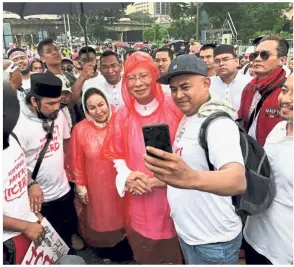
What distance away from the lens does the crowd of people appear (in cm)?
149

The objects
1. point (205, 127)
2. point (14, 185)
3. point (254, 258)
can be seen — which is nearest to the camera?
point (205, 127)

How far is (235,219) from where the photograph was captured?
1658 mm

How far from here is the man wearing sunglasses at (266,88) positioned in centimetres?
244

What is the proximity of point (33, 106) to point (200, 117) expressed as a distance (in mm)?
1338

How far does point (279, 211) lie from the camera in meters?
1.61

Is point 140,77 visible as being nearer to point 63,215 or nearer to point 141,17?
point 63,215

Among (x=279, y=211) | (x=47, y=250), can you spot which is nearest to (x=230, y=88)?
(x=279, y=211)

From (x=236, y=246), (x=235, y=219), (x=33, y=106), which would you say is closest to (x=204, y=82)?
(x=235, y=219)

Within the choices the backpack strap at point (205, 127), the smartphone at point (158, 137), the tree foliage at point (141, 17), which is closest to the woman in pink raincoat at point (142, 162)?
the backpack strap at point (205, 127)

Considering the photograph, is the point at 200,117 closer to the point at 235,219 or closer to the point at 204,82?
the point at 204,82

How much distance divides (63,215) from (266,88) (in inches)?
77.0

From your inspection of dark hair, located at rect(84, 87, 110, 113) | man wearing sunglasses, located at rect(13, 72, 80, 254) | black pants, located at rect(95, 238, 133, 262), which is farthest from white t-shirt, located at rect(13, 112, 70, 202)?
black pants, located at rect(95, 238, 133, 262)

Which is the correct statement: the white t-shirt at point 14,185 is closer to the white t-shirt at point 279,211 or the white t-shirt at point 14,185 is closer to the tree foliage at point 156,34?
the white t-shirt at point 279,211

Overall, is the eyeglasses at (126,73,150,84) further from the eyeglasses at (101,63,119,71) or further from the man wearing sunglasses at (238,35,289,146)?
the eyeglasses at (101,63,119,71)
